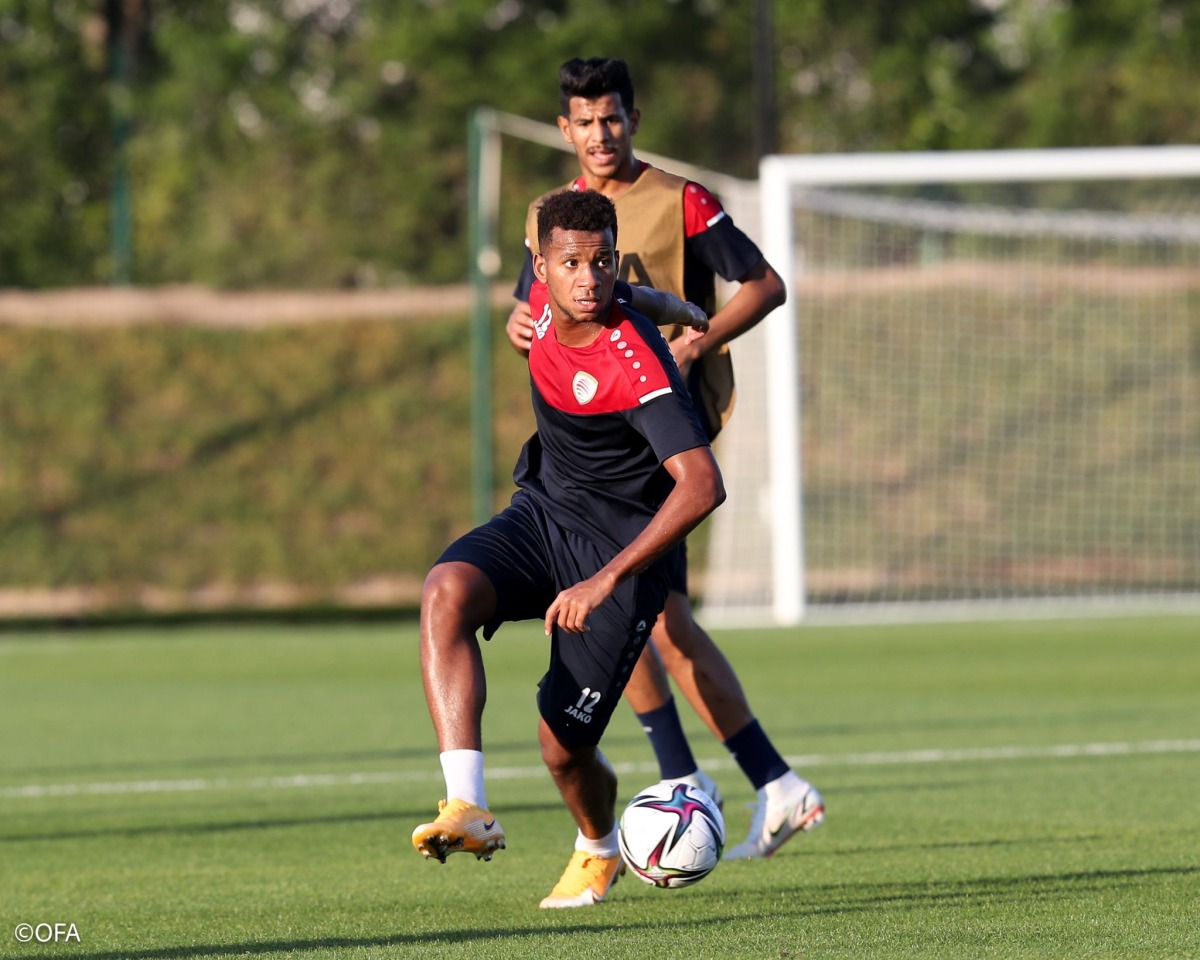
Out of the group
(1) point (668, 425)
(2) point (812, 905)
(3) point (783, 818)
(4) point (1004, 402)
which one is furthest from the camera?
(4) point (1004, 402)

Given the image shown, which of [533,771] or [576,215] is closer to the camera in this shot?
[576,215]

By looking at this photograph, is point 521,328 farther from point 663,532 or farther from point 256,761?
point 256,761

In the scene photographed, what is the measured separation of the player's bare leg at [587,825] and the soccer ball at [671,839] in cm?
23

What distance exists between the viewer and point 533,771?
332 inches

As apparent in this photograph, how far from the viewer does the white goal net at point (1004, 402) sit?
18.6 metres

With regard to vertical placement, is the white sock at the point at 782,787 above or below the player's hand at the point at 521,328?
below

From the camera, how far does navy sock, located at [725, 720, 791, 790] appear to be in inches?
241

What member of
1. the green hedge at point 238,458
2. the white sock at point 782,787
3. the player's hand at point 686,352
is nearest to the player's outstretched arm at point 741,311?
the player's hand at point 686,352

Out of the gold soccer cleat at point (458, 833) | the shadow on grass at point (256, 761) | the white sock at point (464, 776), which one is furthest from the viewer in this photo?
the shadow on grass at point (256, 761)

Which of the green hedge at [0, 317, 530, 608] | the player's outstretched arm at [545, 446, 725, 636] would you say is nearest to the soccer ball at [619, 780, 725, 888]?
the player's outstretched arm at [545, 446, 725, 636]

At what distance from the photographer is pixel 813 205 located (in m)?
16.5

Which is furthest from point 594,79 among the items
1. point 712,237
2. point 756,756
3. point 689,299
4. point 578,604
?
point 756,756

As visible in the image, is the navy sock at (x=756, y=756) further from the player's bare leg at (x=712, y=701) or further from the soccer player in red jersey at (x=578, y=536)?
the soccer player in red jersey at (x=578, y=536)

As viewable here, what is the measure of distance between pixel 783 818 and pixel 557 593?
1223 millimetres
